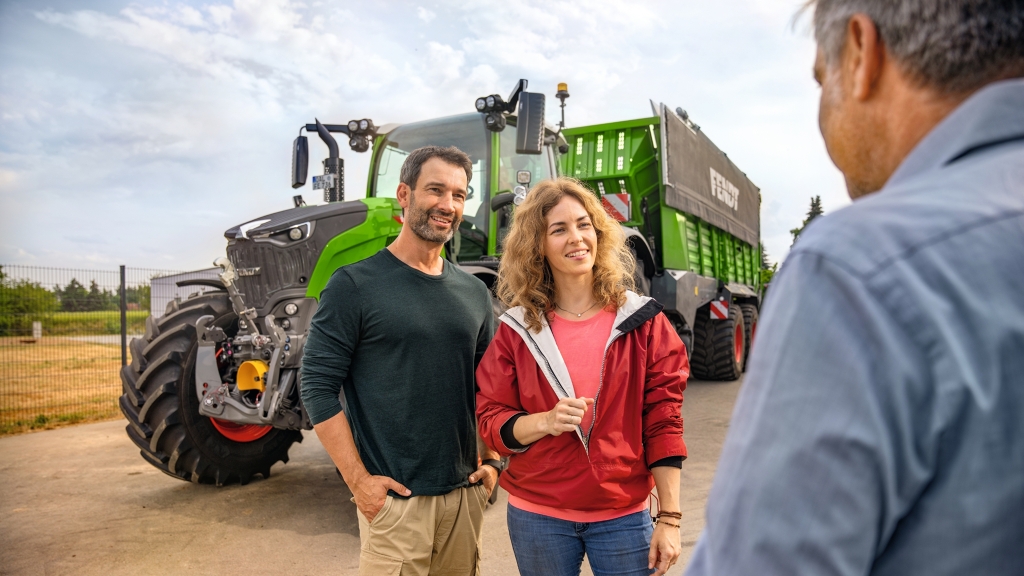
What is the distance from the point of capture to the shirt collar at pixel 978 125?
0.61 metres

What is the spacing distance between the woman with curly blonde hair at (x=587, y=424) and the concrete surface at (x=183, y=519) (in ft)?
5.15

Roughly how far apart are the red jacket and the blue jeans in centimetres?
6

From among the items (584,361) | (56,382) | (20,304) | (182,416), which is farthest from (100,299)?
(584,361)

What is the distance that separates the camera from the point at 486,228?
5047mm

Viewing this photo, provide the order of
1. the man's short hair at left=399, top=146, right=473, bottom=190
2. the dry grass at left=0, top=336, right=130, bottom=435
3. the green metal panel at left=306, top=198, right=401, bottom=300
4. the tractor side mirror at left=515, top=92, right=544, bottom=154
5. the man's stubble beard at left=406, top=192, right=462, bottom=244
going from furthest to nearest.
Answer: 1. the dry grass at left=0, top=336, right=130, bottom=435
2. the green metal panel at left=306, top=198, right=401, bottom=300
3. the tractor side mirror at left=515, top=92, right=544, bottom=154
4. the man's short hair at left=399, top=146, right=473, bottom=190
5. the man's stubble beard at left=406, top=192, right=462, bottom=244

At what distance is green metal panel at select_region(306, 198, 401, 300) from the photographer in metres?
4.33

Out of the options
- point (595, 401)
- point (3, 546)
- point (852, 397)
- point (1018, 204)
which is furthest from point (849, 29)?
point (3, 546)

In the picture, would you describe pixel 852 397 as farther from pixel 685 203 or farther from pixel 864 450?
pixel 685 203

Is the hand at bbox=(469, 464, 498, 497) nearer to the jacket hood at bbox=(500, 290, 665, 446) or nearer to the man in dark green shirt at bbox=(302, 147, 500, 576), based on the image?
the man in dark green shirt at bbox=(302, 147, 500, 576)

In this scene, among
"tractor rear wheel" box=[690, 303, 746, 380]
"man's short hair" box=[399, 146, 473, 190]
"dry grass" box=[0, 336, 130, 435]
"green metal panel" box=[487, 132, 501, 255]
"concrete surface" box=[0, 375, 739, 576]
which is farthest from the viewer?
"tractor rear wheel" box=[690, 303, 746, 380]

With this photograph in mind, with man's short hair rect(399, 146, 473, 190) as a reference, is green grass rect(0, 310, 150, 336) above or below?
below

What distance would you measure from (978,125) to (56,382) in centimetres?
1050

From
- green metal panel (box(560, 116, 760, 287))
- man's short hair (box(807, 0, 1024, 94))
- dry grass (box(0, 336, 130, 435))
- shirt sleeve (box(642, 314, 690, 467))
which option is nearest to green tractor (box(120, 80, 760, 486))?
green metal panel (box(560, 116, 760, 287))

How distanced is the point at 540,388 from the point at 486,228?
127 inches
